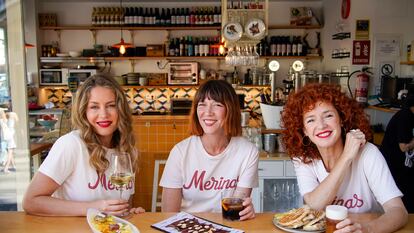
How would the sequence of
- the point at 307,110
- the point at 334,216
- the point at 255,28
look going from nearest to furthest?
the point at 334,216 → the point at 307,110 → the point at 255,28

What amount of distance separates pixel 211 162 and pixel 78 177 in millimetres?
688

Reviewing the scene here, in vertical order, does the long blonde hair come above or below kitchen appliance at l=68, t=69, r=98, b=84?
below

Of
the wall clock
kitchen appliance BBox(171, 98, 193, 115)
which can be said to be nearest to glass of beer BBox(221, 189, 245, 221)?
the wall clock

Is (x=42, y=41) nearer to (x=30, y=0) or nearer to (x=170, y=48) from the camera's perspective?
(x=30, y=0)

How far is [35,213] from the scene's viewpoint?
5.46ft

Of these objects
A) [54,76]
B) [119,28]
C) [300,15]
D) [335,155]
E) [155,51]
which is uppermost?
[300,15]

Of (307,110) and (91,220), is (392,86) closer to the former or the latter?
(307,110)

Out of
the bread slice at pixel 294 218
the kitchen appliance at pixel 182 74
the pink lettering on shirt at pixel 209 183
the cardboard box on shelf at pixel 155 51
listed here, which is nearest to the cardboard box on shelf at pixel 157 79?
the kitchen appliance at pixel 182 74

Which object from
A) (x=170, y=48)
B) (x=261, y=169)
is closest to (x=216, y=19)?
(x=170, y=48)

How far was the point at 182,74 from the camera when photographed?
715 centimetres

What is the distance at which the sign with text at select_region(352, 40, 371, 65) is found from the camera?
5.51 m

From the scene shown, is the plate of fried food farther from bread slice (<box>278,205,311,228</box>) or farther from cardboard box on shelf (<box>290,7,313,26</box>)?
cardboard box on shelf (<box>290,7,313,26</box>)

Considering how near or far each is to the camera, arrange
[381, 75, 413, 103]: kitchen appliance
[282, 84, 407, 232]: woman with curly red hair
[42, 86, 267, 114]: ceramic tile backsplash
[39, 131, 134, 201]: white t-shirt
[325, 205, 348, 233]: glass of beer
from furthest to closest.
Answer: [42, 86, 267, 114]: ceramic tile backsplash < [381, 75, 413, 103]: kitchen appliance < [39, 131, 134, 201]: white t-shirt < [282, 84, 407, 232]: woman with curly red hair < [325, 205, 348, 233]: glass of beer

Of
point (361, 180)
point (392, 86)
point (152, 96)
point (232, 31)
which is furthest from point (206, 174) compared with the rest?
point (152, 96)
